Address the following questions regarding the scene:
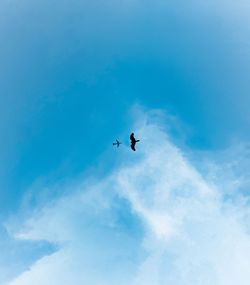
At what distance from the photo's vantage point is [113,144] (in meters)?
110

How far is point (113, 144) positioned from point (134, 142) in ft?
29.2

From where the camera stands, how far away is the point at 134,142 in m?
104
